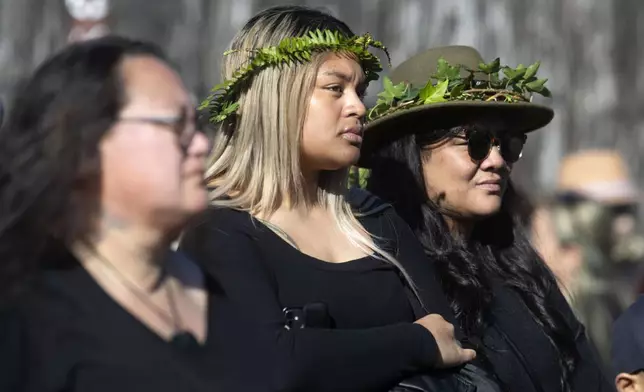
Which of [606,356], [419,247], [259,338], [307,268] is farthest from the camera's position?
[606,356]

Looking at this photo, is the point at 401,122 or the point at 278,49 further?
the point at 401,122

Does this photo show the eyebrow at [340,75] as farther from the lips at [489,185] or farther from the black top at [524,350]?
the lips at [489,185]

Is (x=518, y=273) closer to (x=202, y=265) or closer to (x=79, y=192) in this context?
(x=202, y=265)

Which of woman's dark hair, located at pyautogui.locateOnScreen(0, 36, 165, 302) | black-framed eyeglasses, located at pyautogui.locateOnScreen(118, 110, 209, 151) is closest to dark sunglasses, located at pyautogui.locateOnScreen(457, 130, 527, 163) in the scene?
black-framed eyeglasses, located at pyautogui.locateOnScreen(118, 110, 209, 151)

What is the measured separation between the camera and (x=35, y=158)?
67.4 inches

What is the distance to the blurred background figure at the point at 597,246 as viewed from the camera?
775cm

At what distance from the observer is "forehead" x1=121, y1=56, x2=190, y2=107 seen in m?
1.73

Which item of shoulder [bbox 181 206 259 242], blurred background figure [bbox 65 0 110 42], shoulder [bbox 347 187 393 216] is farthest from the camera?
blurred background figure [bbox 65 0 110 42]

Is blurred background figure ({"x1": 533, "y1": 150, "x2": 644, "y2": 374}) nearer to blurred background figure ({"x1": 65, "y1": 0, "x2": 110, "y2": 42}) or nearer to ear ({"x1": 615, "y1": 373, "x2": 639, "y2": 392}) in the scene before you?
ear ({"x1": 615, "y1": 373, "x2": 639, "y2": 392})

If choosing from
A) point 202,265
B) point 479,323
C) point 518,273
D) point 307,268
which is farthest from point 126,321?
point 518,273

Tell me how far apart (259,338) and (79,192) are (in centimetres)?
36

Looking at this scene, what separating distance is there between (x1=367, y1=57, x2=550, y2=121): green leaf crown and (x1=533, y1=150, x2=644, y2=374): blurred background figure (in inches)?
143

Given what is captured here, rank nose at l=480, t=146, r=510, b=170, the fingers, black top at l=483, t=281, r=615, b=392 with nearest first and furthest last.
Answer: the fingers → black top at l=483, t=281, r=615, b=392 → nose at l=480, t=146, r=510, b=170

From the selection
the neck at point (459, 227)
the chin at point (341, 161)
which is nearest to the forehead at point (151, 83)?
the chin at point (341, 161)
